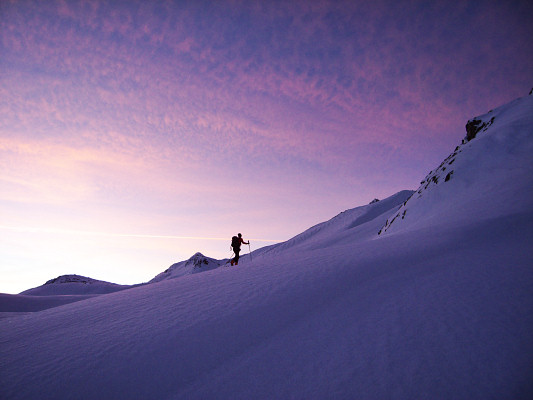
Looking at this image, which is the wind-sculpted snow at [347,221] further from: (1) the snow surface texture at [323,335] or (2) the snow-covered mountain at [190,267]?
(2) the snow-covered mountain at [190,267]

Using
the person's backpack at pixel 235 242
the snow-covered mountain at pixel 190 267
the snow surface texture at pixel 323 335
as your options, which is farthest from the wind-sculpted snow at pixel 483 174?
the snow-covered mountain at pixel 190 267

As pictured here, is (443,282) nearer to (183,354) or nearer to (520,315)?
(520,315)

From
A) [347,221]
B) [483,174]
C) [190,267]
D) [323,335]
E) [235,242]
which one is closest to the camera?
[323,335]

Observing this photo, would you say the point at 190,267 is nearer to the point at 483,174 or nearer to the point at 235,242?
the point at 235,242

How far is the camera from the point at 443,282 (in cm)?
395

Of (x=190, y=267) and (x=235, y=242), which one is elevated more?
(x=190, y=267)

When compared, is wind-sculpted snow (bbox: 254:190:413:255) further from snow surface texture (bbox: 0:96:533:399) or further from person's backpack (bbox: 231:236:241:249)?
snow surface texture (bbox: 0:96:533:399)

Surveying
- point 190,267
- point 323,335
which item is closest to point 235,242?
point 323,335

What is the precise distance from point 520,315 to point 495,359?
86cm

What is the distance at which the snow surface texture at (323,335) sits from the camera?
2.53m

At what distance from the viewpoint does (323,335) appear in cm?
330

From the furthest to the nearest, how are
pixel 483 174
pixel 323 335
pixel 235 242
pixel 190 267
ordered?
1. pixel 190 267
2. pixel 235 242
3. pixel 483 174
4. pixel 323 335

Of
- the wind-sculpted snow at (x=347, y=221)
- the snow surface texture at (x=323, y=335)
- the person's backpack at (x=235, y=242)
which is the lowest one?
the snow surface texture at (x=323, y=335)

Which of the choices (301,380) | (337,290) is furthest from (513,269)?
(301,380)
